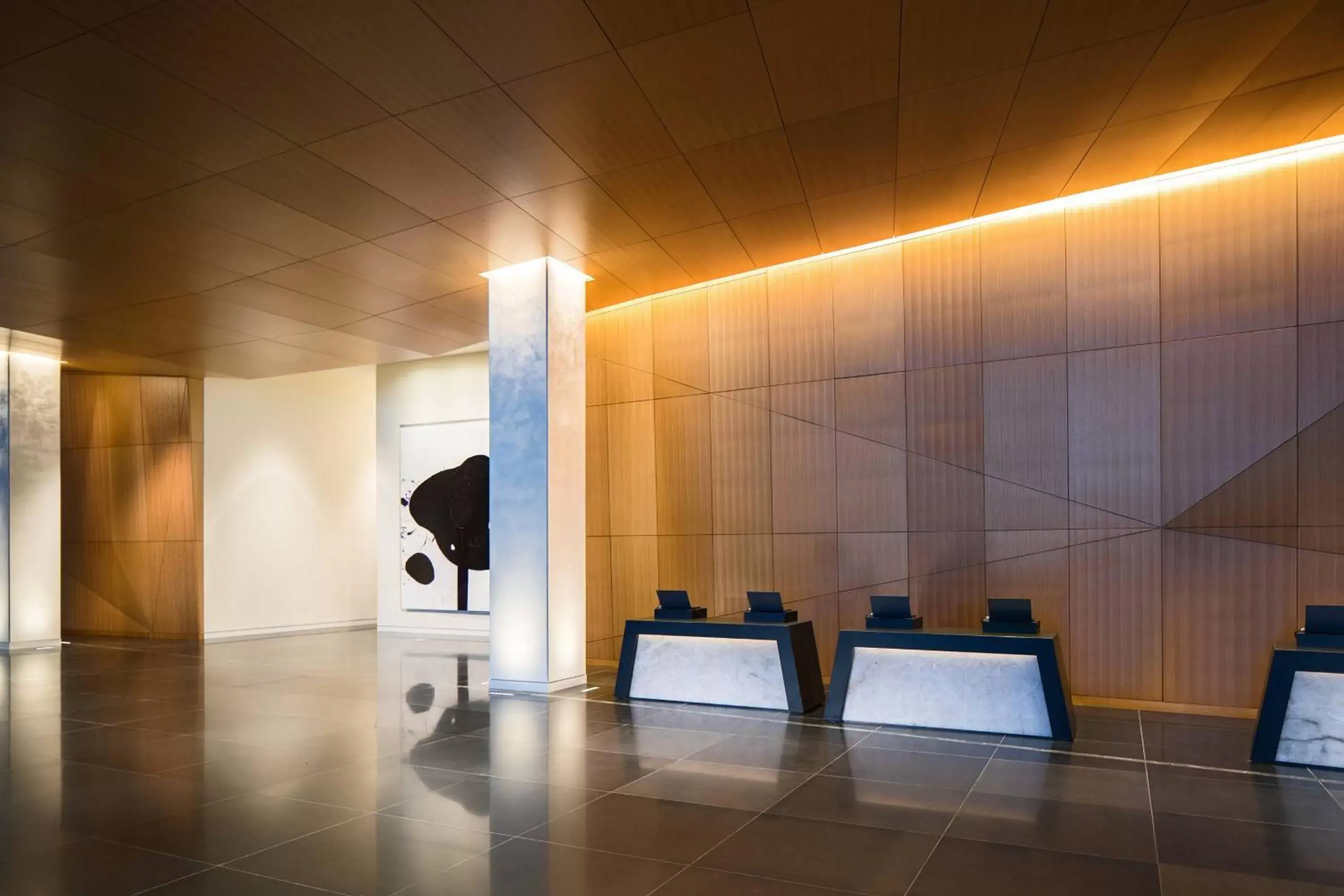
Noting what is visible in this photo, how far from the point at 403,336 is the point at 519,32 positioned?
802 cm

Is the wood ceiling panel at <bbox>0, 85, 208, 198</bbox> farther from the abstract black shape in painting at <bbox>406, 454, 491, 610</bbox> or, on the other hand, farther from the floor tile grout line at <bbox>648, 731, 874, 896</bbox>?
the abstract black shape in painting at <bbox>406, 454, 491, 610</bbox>

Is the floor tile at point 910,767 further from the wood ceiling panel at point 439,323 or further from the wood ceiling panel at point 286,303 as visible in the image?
the wood ceiling panel at point 286,303

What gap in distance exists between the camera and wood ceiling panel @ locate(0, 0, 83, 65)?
15.7ft

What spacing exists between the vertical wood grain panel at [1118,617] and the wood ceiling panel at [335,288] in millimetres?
7844

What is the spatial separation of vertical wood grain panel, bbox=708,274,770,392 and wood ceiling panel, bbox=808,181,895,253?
113 cm

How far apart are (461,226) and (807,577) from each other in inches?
206

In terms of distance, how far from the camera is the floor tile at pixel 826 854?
14.2 ft

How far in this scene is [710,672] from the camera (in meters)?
8.92

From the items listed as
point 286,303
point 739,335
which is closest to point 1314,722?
point 739,335

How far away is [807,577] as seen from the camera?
1024 cm

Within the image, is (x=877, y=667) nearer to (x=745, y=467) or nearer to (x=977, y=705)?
(x=977, y=705)

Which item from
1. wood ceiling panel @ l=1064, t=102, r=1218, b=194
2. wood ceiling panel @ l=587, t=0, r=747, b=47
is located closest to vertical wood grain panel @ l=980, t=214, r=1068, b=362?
wood ceiling panel @ l=1064, t=102, r=1218, b=194

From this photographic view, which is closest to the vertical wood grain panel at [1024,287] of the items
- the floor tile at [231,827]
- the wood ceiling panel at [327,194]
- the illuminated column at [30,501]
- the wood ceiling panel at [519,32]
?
the wood ceiling panel at [519,32]

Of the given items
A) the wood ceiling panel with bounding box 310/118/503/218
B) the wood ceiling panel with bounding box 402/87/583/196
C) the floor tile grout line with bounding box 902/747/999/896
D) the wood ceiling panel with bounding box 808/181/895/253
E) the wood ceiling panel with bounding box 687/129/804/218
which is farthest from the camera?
the wood ceiling panel with bounding box 808/181/895/253
